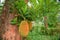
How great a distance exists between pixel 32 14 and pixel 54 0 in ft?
0.38

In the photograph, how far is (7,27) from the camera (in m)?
0.95

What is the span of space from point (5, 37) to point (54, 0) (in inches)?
12.4

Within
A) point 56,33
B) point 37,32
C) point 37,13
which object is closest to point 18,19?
point 37,13

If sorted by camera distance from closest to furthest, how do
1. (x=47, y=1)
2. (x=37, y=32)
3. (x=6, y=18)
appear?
(x=47, y=1) < (x=6, y=18) < (x=37, y=32)

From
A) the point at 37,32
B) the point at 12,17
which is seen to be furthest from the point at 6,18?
the point at 37,32

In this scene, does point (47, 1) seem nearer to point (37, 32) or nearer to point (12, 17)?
point (12, 17)

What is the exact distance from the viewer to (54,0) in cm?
82

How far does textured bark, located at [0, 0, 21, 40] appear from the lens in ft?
3.03

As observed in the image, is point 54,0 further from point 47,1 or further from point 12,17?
point 12,17

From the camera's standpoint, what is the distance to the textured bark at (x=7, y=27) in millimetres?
924

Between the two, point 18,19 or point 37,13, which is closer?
point 37,13

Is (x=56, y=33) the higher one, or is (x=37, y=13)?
(x=37, y=13)

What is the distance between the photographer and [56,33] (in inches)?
82.9

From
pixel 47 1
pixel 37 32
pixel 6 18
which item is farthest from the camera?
pixel 37 32
